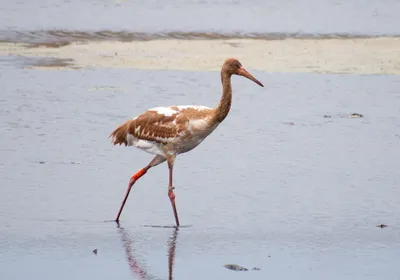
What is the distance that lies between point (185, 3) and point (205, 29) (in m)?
6.49

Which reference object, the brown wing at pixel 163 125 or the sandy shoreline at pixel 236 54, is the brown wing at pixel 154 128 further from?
the sandy shoreline at pixel 236 54

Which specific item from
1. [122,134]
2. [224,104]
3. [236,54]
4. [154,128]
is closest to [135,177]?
[154,128]

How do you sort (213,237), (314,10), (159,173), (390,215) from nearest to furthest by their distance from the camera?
(213,237) → (390,215) → (159,173) → (314,10)

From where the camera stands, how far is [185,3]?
103ft

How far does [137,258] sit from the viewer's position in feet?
29.1

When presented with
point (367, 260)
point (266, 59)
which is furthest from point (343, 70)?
point (367, 260)

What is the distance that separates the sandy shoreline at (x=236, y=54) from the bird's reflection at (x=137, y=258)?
9.65 meters

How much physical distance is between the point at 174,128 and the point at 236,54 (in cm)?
1047

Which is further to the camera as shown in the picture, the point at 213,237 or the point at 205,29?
the point at 205,29

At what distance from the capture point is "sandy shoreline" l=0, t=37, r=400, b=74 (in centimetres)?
1944

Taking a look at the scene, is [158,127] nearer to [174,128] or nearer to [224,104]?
[174,128]

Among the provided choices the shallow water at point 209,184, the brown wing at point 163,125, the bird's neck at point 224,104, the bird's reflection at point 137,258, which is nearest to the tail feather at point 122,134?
the brown wing at point 163,125

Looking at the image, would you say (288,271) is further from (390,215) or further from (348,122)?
(348,122)

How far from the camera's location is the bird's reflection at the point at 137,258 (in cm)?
845
